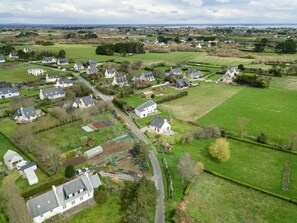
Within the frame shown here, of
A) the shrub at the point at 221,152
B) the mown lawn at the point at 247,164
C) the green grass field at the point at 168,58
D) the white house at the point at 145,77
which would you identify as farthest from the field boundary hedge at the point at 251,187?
the green grass field at the point at 168,58

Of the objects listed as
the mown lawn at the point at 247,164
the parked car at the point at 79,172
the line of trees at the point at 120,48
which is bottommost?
the parked car at the point at 79,172

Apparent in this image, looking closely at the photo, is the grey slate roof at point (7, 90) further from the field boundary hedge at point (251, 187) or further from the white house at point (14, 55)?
the white house at point (14, 55)

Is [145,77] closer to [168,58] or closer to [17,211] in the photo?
[168,58]

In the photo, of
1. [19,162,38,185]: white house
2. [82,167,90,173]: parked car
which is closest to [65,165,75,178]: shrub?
[82,167,90,173]: parked car

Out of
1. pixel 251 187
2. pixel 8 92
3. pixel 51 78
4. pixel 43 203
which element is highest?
pixel 51 78

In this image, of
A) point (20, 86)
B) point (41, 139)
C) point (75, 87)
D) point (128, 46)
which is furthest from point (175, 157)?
point (128, 46)

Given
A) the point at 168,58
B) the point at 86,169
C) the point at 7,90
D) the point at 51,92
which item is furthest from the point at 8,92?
the point at 168,58

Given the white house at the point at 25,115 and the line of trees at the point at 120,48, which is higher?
the line of trees at the point at 120,48
